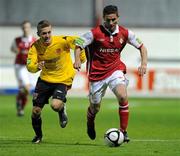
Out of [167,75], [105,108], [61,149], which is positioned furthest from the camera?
[167,75]

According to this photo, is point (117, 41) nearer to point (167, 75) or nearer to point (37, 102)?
point (37, 102)

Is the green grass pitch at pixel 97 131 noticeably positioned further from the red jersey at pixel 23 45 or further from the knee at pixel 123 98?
the red jersey at pixel 23 45

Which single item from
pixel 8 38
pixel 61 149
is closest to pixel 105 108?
pixel 8 38

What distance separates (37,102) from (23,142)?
769 millimetres

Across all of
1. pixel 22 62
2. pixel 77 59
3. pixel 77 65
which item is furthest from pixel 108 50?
pixel 22 62

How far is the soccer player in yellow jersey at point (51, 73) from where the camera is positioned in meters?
14.8

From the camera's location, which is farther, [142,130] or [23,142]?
[142,130]

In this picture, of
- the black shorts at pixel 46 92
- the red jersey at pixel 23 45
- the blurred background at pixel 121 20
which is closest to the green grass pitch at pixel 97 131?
the black shorts at pixel 46 92

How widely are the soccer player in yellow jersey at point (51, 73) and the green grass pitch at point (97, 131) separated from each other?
24.3 inches

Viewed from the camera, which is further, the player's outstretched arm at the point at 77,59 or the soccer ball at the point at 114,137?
the player's outstretched arm at the point at 77,59

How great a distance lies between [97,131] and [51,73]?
3064mm

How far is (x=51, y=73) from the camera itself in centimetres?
1509

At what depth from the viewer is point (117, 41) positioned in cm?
1433

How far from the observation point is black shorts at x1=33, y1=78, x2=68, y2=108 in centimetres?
1488
